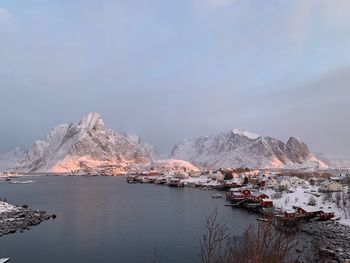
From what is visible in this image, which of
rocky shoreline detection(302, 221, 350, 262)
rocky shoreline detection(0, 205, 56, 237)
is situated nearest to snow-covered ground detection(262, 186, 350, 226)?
rocky shoreline detection(302, 221, 350, 262)

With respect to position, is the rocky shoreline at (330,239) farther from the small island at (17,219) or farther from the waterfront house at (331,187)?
the small island at (17,219)

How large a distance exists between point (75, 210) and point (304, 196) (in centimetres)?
2181

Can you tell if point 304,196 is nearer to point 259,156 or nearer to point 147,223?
point 147,223

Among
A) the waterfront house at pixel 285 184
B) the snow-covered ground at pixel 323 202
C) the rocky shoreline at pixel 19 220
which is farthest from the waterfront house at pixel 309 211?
the waterfront house at pixel 285 184

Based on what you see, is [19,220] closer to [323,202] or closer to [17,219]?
[17,219]

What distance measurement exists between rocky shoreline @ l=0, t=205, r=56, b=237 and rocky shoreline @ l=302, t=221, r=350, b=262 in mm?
16981

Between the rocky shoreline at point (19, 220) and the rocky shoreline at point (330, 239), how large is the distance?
16981 millimetres

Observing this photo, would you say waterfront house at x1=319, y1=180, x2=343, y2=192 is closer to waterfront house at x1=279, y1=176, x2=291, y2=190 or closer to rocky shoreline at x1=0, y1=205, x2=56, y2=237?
waterfront house at x1=279, y1=176, x2=291, y2=190

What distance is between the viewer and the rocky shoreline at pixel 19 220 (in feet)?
75.8

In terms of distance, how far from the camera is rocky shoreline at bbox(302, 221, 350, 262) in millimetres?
16328

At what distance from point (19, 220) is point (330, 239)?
784 inches

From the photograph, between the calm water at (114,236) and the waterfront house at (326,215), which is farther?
the waterfront house at (326,215)

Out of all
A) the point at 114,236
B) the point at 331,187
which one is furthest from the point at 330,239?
the point at 331,187

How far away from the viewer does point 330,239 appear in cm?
2017
